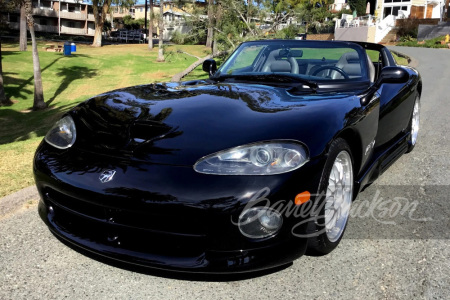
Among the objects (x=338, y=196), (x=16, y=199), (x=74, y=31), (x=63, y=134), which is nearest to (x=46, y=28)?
(x=74, y=31)

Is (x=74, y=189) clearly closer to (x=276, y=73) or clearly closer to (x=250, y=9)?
(x=276, y=73)

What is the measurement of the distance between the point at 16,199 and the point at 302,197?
2453 mm

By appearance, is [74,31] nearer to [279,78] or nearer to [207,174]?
[279,78]

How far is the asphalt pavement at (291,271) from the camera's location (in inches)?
91.7

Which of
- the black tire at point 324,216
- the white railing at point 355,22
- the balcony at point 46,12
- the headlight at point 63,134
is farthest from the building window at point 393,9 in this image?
the headlight at point 63,134

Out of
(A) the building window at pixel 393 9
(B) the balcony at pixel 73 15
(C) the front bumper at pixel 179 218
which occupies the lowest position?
(C) the front bumper at pixel 179 218

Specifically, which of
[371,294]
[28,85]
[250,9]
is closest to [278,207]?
[371,294]

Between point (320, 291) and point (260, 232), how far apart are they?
516 mm

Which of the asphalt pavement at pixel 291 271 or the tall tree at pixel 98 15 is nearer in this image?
the asphalt pavement at pixel 291 271

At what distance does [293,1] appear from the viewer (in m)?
18.1

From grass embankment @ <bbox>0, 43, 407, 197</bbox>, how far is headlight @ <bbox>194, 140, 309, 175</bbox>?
96.7 inches

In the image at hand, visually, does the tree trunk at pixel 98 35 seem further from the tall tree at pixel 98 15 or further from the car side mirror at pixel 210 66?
the car side mirror at pixel 210 66

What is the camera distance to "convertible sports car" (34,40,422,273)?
2.15 m

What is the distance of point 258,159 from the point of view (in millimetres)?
2289
